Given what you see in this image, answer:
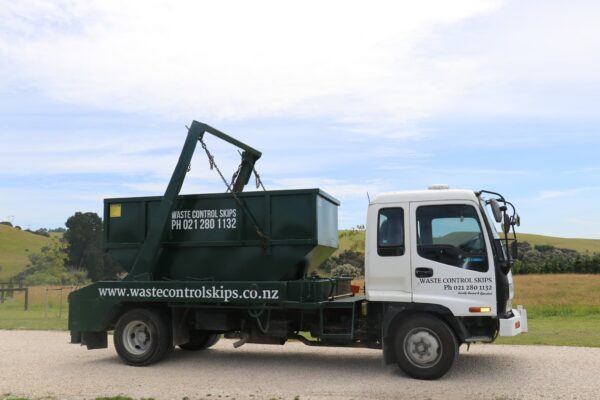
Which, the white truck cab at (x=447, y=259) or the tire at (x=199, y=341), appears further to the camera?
the tire at (x=199, y=341)

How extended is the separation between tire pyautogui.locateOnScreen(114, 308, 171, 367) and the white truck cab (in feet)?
12.2

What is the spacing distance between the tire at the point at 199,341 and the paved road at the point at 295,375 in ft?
0.62

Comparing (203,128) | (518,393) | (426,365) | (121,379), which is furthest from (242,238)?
(518,393)

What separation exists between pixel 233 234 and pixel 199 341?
2.74 metres

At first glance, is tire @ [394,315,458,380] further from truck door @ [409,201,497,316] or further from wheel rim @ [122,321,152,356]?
wheel rim @ [122,321,152,356]

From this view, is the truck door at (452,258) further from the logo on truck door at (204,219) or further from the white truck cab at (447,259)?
the logo on truck door at (204,219)

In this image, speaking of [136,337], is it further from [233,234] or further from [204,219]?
[233,234]

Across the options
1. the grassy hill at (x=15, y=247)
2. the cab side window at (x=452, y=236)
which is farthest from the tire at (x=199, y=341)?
the grassy hill at (x=15, y=247)

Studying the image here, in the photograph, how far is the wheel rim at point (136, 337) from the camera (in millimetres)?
10719

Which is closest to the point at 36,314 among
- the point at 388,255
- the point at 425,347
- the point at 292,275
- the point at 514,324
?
the point at 292,275

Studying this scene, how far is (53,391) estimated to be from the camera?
8.59 meters

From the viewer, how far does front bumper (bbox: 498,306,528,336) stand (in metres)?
8.77

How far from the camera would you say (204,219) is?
11.0 metres

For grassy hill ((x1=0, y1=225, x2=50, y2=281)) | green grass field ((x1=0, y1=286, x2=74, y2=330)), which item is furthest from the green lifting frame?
grassy hill ((x1=0, y1=225, x2=50, y2=281))
